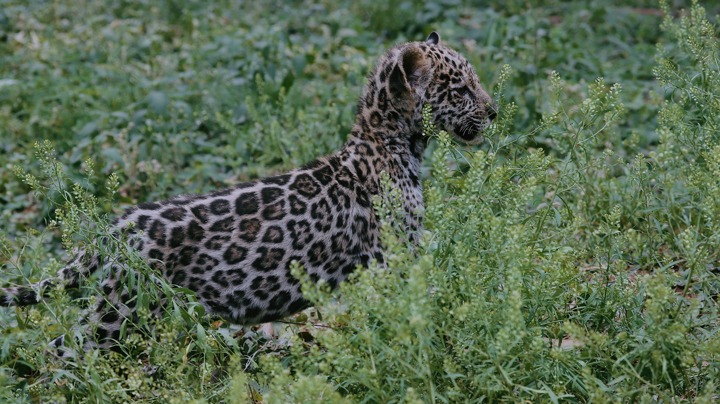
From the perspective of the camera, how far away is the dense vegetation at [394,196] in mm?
4664

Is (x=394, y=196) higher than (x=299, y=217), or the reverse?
(x=394, y=196)

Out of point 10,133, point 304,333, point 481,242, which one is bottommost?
point 304,333

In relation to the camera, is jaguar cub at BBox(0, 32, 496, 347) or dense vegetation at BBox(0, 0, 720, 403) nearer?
dense vegetation at BBox(0, 0, 720, 403)

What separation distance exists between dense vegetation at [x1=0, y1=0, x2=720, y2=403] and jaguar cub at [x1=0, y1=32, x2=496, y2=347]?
271 mm

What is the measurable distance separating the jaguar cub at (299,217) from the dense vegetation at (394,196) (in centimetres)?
27

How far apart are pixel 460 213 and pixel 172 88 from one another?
6.64 m

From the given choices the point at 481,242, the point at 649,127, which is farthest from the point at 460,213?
the point at 649,127

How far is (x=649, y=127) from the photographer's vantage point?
991 cm

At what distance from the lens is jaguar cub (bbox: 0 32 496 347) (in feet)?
19.7

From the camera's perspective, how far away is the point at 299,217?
6.37 m

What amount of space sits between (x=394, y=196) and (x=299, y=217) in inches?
30.1

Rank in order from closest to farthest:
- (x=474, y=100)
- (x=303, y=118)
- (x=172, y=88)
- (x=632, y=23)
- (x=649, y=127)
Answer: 1. (x=474, y=100)
2. (x=303, y=118)
3. (x=649, y=127)
4. (x=172, y=88)
5. (x=632, y=23)

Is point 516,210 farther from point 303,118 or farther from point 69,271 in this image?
point 303,118

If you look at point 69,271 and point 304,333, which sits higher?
point 69,271
